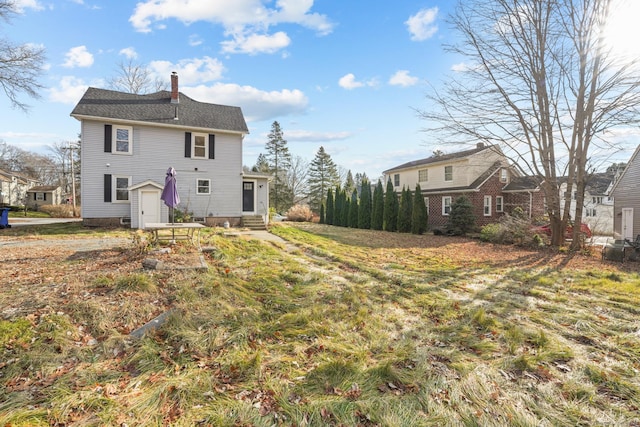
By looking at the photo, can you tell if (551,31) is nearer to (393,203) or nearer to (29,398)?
(393,203)

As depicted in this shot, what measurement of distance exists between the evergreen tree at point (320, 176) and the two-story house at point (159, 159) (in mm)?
25548

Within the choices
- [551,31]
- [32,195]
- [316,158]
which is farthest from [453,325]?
[32,195]

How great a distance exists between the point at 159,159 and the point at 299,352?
1552 centimetres

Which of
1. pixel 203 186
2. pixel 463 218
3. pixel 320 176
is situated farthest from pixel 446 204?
pixel 320 176

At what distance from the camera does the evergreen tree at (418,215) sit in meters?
21.0

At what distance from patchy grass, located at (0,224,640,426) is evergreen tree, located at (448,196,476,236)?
12.6m

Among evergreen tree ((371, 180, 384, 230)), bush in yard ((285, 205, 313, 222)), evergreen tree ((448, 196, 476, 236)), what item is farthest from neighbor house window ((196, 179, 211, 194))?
evergreen tree ((448, 196, 476, 236))

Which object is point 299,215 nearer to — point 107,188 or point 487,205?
point 487,205

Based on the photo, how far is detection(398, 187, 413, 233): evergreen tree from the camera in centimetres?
2178

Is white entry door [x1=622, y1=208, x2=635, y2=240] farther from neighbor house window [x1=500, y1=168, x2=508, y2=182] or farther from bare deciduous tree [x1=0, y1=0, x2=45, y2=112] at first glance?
bare deciduous tree [x1=0, y1=0, x2=45, y2=112]

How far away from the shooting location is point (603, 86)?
484 inches

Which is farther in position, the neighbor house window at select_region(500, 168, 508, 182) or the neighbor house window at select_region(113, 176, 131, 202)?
the neighbor house window at select_region(500, 168, 508, 182)

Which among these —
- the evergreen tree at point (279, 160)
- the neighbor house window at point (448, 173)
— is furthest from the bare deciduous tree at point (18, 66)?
the evergreen tree at point (279, 160)

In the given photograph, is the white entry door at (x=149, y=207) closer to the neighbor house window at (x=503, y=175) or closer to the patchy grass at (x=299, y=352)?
the patchy grass at (x=299, y=352)
